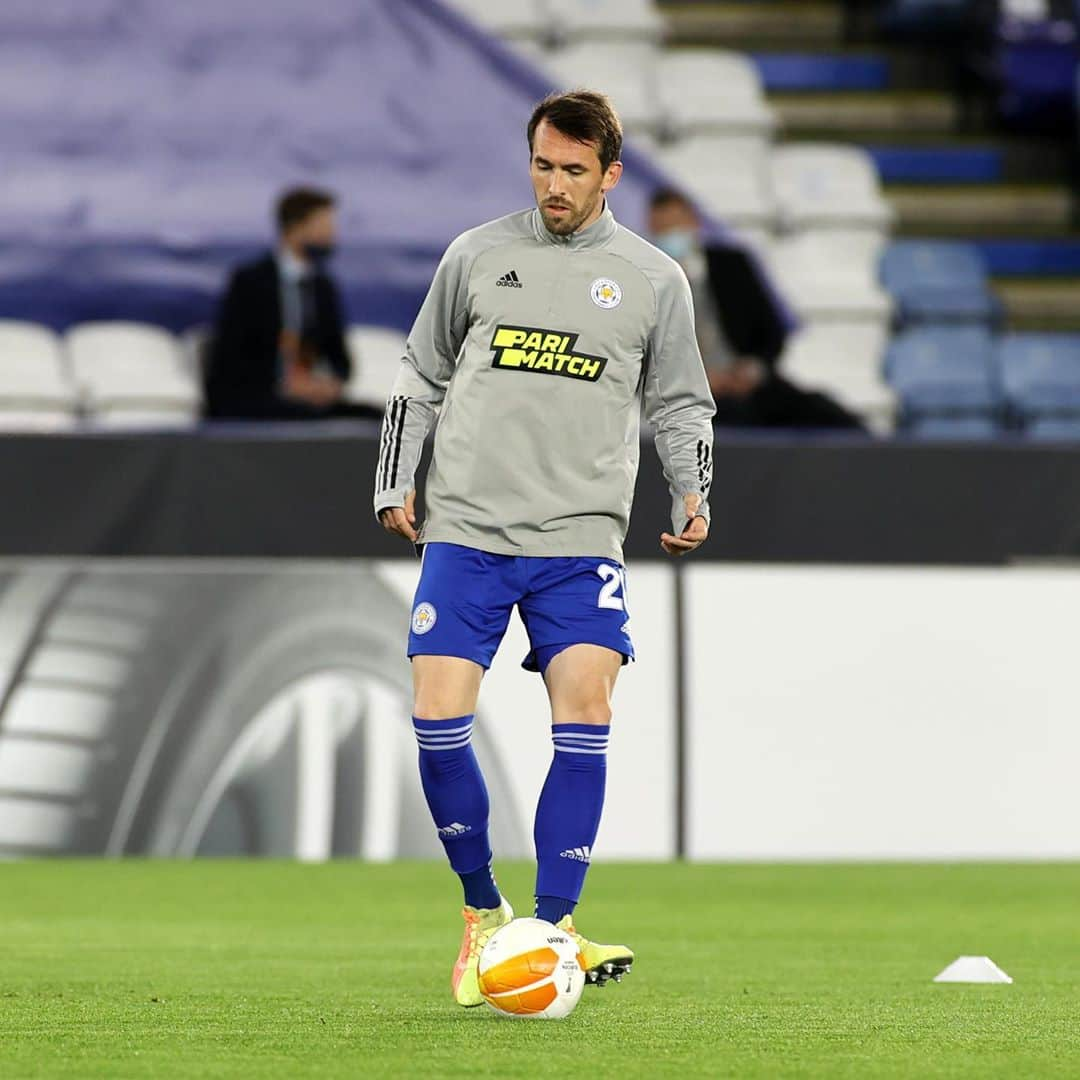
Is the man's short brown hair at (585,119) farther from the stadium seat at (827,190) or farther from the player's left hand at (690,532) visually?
the stadium seat at (827,190)

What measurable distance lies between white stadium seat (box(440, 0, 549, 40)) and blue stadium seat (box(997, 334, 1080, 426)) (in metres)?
3.66

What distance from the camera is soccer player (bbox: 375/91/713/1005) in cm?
446

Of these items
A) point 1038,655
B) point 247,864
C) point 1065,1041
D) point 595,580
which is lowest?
point 247,864

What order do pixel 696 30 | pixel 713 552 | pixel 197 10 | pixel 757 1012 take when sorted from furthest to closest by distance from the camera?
pixel 696 30
pixel 197 10
pixel 713 552
pixel 757 1012

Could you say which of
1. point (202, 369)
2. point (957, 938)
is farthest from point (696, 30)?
point (957, 938)

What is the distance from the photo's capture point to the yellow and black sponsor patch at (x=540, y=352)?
14.8 ft

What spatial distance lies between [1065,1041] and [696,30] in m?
12.9

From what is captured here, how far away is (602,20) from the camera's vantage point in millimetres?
15094

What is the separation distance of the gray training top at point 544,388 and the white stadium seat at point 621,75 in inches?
395

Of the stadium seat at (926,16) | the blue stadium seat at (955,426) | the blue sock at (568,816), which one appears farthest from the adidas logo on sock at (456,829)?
the stadium seat at (926,16)

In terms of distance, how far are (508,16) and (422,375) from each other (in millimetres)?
10656

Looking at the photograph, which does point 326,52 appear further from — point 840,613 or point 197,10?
point 840,613

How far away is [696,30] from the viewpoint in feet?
52.7

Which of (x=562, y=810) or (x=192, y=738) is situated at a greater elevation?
(x=562, y=810)
